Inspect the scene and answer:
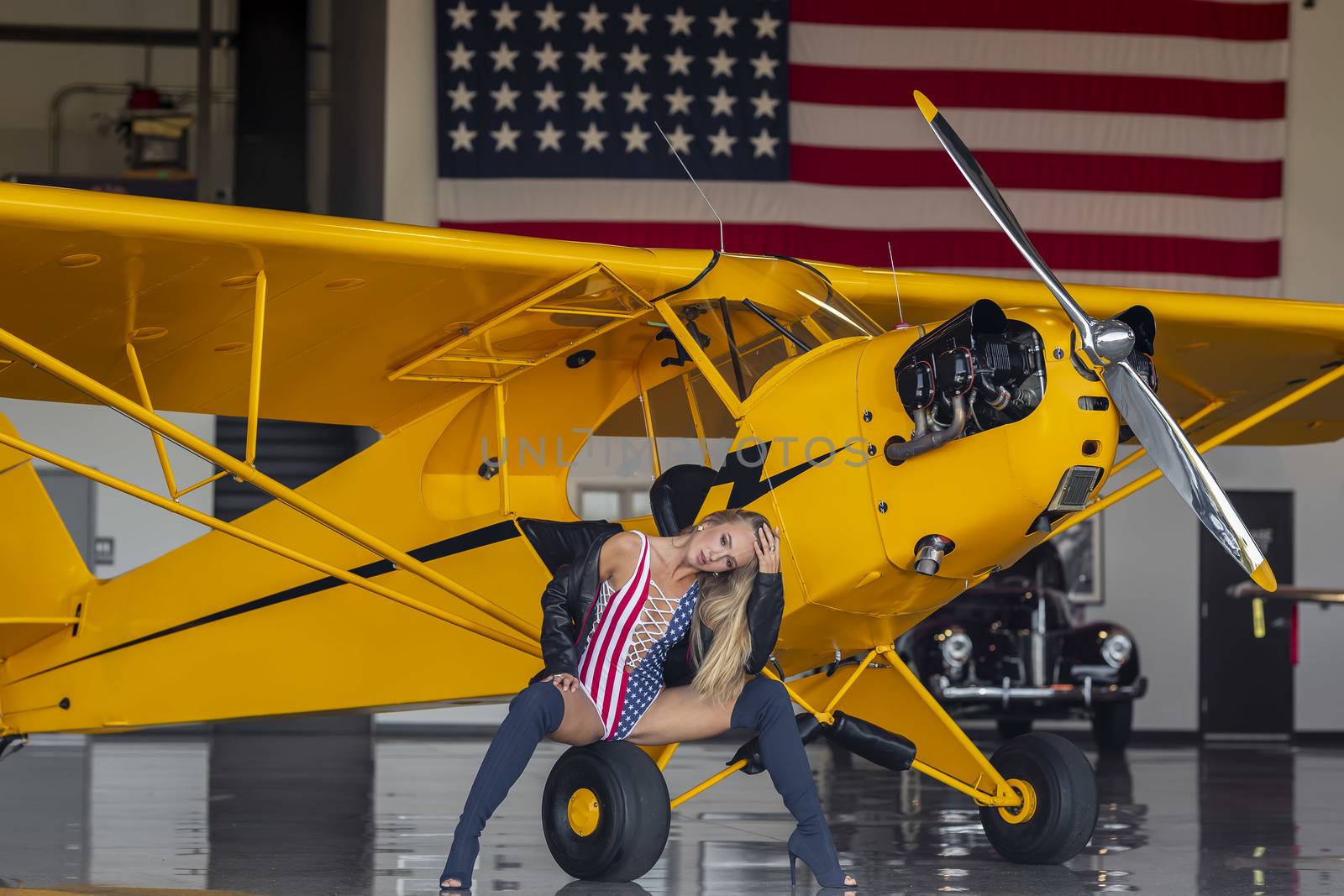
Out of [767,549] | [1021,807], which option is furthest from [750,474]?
[1021,807]

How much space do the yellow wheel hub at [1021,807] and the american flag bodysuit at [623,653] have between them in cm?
160

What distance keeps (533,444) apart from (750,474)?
127 centimetres

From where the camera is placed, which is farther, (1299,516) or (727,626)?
(1299,516)

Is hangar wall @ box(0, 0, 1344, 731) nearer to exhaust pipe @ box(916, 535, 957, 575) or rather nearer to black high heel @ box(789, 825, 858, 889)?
exhaust pipe @ box(916, 535, 957, 575)

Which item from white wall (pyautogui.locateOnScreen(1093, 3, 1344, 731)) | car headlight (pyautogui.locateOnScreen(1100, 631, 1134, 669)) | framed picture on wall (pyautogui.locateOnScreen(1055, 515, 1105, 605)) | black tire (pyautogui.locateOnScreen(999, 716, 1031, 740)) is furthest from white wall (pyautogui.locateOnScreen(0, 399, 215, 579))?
white wall (pyautogui.locateOnScreen(1093, 3, 1344, 731))

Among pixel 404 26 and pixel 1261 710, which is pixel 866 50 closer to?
pixel 404 26

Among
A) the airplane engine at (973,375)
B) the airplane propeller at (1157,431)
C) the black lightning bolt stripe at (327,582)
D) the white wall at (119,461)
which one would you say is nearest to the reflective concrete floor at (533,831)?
the black lightning bolt stripe at (327,582)

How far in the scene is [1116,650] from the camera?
41.3ft

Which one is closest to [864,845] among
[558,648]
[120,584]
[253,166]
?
[558,648]

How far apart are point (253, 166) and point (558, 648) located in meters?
14.4

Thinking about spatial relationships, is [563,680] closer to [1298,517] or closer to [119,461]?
[119,461]

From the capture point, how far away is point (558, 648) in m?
4.74

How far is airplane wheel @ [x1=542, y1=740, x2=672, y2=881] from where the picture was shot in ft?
15.3

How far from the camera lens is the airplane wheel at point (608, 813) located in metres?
4.67
